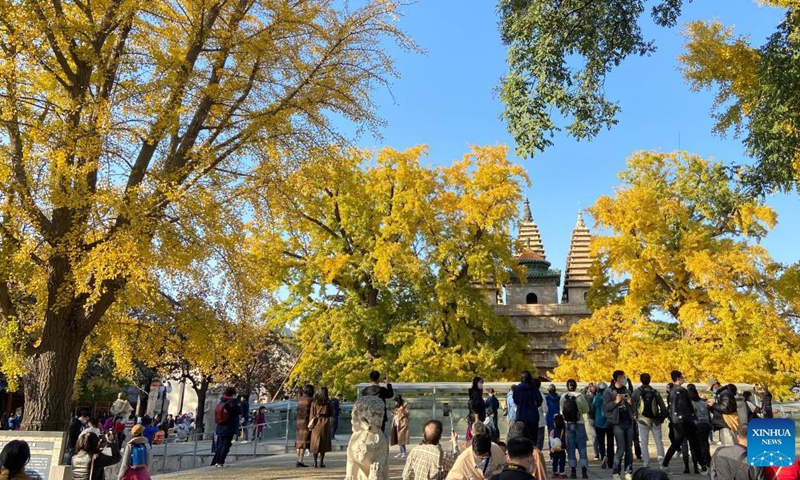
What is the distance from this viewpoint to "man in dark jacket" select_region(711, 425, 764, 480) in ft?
16.1

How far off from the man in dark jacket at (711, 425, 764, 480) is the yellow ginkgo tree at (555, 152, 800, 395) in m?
17.1

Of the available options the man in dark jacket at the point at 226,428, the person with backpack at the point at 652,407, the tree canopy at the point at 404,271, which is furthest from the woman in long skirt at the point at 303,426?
the tree canopy at the point at 404,271

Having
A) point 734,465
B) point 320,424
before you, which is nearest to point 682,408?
point 734,465

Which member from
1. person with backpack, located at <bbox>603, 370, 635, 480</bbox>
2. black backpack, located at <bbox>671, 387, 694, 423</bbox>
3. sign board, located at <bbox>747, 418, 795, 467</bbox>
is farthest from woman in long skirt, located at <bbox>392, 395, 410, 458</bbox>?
sign board, located at <bbox>747, 418, 795, 467</bbox>

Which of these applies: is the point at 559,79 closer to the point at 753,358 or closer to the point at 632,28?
the point at 632,28

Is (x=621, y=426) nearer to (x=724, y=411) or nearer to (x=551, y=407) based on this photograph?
(x=724, y=411)

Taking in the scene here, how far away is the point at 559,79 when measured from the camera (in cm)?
946

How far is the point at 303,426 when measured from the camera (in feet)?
36.6

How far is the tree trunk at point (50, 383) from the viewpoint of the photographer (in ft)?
29.4

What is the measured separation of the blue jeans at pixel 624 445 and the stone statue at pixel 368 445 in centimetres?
480

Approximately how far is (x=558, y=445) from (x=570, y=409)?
0.70m

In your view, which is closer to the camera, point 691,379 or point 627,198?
point 691,379

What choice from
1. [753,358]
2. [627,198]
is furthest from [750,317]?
[627,198]

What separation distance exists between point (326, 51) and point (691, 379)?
58.5ft
